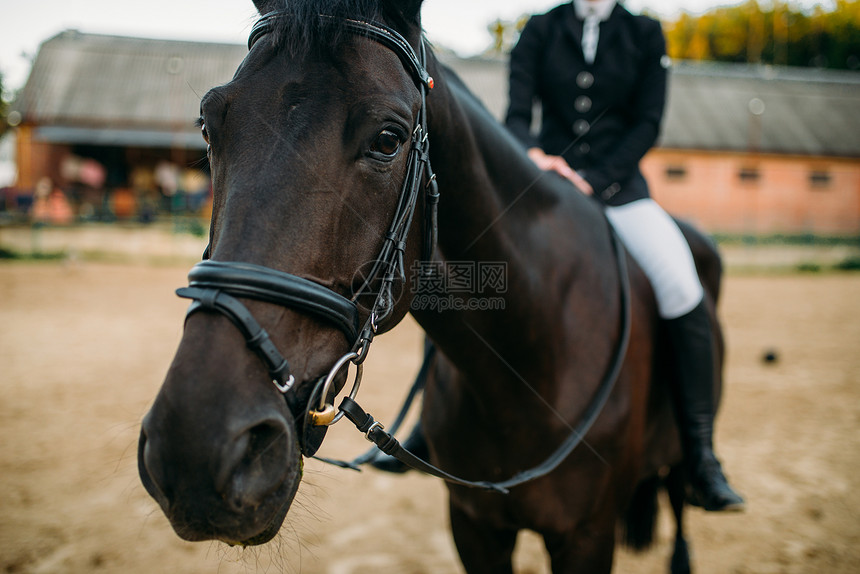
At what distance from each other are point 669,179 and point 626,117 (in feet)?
87.4

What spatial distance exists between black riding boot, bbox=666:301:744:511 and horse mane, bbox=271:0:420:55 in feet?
6.42

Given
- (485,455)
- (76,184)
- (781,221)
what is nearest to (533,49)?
(485,455)

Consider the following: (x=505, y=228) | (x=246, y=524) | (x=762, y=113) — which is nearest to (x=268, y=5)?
(x=505, y=228)

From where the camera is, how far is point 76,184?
23641mm

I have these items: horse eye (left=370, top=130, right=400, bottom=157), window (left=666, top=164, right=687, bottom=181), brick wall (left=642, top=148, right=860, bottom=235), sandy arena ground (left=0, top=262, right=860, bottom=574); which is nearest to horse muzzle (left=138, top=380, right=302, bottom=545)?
sandy arena ground (left=0, top=262, right=860, bottom=574)

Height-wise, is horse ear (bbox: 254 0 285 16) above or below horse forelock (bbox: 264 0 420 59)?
above

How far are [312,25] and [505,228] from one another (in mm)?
948

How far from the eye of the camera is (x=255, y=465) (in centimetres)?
113

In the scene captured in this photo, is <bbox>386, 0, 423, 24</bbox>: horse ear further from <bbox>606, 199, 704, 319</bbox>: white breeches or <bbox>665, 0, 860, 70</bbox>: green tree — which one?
<bbox>665, 0, 860, 70</bbox>: green tree

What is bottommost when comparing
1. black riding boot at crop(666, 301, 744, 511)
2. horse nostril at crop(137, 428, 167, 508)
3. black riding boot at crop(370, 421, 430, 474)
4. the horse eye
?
black riding boot at crop(370, 421, 430, 474)

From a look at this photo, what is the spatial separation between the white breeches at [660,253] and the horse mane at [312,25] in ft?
5.68

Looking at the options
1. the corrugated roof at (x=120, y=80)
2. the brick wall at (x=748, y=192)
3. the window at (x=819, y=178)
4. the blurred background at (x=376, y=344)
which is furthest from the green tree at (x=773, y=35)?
the corrugated roof at (x=120, y=80)

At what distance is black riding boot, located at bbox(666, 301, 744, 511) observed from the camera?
2.49 m

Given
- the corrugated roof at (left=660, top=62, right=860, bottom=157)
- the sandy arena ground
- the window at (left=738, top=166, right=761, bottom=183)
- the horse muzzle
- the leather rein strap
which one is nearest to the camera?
the horse muzzle
